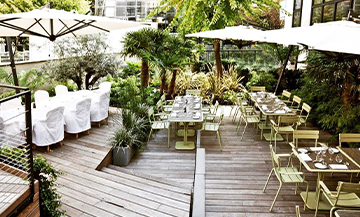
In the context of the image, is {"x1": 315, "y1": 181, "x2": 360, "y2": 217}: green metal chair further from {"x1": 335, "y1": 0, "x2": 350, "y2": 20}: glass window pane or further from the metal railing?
{"x1": 335, "y1": 0, "x2": 350, "y2": 20}: glass window pane

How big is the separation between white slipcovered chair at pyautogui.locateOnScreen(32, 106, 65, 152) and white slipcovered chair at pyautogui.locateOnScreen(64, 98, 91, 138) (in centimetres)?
53

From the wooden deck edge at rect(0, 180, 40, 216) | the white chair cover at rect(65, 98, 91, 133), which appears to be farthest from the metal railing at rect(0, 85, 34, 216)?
the white chair cover at rect(65, 98, 91, 133)

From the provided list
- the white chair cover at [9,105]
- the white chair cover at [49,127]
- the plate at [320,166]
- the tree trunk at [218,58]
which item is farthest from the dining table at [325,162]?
the tree trunk at [218,58]

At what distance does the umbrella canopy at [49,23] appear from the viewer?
5152 mm

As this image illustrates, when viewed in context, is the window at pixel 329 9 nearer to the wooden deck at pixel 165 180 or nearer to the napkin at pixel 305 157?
the wooden deck at pixel 165 180

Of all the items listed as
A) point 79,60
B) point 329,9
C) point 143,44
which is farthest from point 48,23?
point 329,9

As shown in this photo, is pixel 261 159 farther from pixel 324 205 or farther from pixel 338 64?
pixel 338 64

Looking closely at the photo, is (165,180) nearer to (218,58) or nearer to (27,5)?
(218,58)

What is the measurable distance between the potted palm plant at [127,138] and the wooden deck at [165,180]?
0.61 ft

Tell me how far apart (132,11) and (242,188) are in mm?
18927

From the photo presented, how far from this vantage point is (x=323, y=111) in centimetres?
906

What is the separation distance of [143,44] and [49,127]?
4925 mm

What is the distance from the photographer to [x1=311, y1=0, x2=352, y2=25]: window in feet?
33.4

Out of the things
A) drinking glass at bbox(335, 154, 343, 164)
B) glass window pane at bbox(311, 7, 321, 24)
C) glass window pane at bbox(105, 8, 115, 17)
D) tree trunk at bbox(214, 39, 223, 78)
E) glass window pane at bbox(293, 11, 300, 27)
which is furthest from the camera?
glass window pane at bbox(105, 8, 115, 17)
